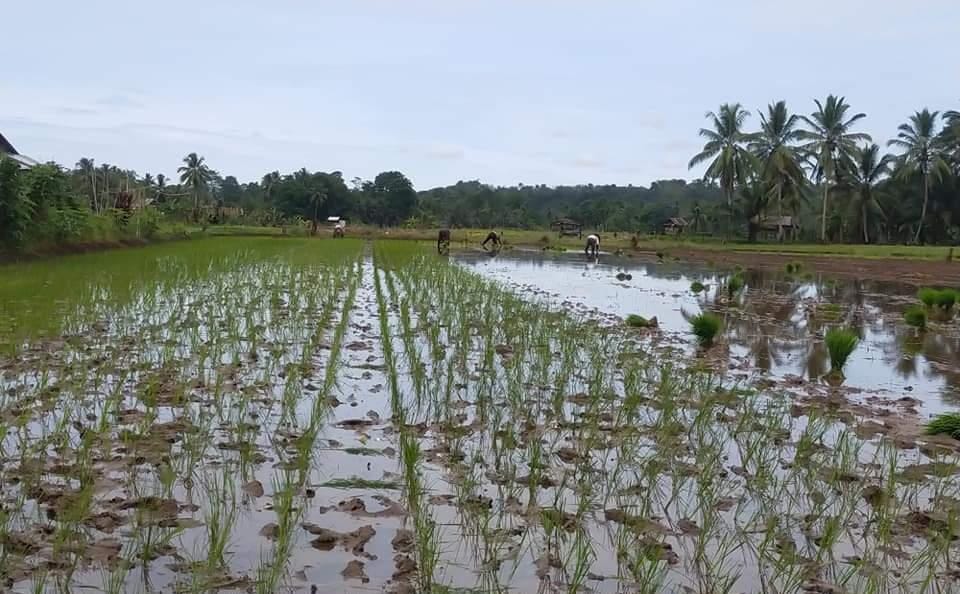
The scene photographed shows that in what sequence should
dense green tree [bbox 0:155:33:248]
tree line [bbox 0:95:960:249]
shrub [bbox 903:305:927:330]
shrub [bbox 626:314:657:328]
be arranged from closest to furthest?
shrub [bbox 626:314:657:328] < shrub [bbox 903:305:927:330] < dense green tree [bbox 0:155:33:248] < tree line [bbox 0:95:960:249]

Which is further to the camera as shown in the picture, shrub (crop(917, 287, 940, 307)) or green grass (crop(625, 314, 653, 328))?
shrub (crop(917, 287, 940, 307))

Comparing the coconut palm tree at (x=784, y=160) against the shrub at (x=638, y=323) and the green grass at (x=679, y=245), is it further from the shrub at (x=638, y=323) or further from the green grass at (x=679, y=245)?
the shrub at (x=638, y=323)

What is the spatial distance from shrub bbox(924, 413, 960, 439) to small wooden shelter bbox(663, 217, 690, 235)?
4606cm

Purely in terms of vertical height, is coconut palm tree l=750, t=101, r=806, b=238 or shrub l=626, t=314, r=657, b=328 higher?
coconut palm tree l=750, t=101, r=806, b=238

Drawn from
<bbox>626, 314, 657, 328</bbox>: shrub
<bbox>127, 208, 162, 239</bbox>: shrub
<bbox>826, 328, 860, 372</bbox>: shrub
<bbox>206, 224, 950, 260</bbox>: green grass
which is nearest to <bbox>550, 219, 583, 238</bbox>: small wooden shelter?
<bbox>206, 224, 950, 260</bbox>: green grass

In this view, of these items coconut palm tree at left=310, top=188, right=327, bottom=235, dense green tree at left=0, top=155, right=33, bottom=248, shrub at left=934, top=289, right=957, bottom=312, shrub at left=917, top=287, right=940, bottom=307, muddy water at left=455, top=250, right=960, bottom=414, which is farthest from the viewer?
coconut palm tree at left=310, top=188, right=327, bottom=235

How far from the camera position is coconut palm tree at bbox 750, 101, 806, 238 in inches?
1633

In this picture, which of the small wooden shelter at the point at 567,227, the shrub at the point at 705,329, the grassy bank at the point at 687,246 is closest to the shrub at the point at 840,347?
the shrub at the point at 705,329

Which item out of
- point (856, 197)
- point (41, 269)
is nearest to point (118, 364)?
point (41, 269)

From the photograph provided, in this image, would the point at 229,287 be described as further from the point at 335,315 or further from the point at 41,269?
the point at 41,269

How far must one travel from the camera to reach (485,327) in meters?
8.42

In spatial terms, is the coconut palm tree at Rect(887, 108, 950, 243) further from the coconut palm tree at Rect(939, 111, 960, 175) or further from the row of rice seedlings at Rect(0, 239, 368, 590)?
the row of rice seedlings at Rect(0, 239, 368, 590)

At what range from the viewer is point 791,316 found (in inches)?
463

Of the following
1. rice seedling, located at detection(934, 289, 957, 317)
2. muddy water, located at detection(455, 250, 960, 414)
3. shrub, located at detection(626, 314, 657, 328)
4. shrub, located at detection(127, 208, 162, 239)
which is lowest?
muddy water, located at detection(455, 250, 960, 414)
